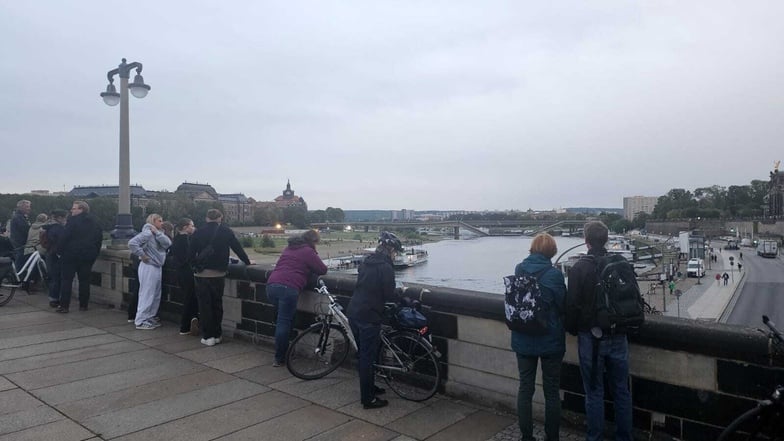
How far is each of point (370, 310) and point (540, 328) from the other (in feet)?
5.20

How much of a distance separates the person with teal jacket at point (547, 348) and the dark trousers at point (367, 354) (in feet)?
4.46

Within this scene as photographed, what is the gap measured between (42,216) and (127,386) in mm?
8507

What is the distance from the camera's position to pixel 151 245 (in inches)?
323

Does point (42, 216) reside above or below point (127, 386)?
above

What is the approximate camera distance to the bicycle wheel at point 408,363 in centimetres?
509

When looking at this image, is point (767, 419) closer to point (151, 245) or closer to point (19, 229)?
point (151, 245)

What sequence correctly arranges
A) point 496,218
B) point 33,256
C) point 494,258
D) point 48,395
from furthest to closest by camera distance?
1. point 494,258
2. point 496,218
3. point 33,256
4. point 48,395

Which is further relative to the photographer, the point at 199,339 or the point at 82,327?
the point at 82,327

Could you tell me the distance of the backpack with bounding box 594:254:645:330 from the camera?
3596 millimetres

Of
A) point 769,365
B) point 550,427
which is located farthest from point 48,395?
point 769,365

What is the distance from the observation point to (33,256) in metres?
11.4

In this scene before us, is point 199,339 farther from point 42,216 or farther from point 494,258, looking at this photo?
point 494,258

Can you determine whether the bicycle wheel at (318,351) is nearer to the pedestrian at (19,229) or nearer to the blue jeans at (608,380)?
the blue jeans at (608,380)

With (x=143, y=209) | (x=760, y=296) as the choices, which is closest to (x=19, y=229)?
(x=760, y=296)
